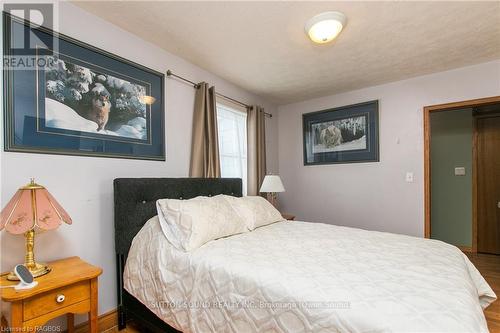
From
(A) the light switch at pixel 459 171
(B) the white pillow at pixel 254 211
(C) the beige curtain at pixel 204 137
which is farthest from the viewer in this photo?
(A) the light switch at pixel 459 171

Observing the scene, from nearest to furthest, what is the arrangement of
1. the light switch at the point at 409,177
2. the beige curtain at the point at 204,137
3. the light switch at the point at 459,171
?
1. the beige curtain at the point at 204,137
2. the light switch at the point at 409,177
3. the light switch at the point at 459,171

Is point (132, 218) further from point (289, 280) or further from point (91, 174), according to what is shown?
point (289, 280)

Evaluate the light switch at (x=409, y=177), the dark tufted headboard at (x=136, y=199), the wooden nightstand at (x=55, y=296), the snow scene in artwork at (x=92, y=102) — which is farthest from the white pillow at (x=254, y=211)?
the light switch at (x=409, y=177)

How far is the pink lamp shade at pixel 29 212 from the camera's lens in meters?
1.33

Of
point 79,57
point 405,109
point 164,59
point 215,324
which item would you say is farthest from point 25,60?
point 405,109

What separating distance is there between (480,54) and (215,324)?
3.45m

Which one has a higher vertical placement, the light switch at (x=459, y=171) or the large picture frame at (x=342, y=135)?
the large picture frame at (x=342, y=135)

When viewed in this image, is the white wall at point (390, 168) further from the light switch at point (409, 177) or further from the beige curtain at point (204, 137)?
the beige curtain at point (204, 137)

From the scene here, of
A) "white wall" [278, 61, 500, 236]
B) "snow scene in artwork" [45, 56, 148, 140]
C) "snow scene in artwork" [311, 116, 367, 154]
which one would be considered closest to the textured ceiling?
"white wall" [278, 61, 500, 236]

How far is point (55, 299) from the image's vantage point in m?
1.35

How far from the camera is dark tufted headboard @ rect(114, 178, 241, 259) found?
6.23ft

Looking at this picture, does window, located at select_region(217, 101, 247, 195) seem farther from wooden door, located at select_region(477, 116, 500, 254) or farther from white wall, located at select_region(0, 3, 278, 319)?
wooden door, located at select_region(477, 116, 500, 254)

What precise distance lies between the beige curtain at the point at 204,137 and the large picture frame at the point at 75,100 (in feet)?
1.25

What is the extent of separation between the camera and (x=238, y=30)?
2.08 m
